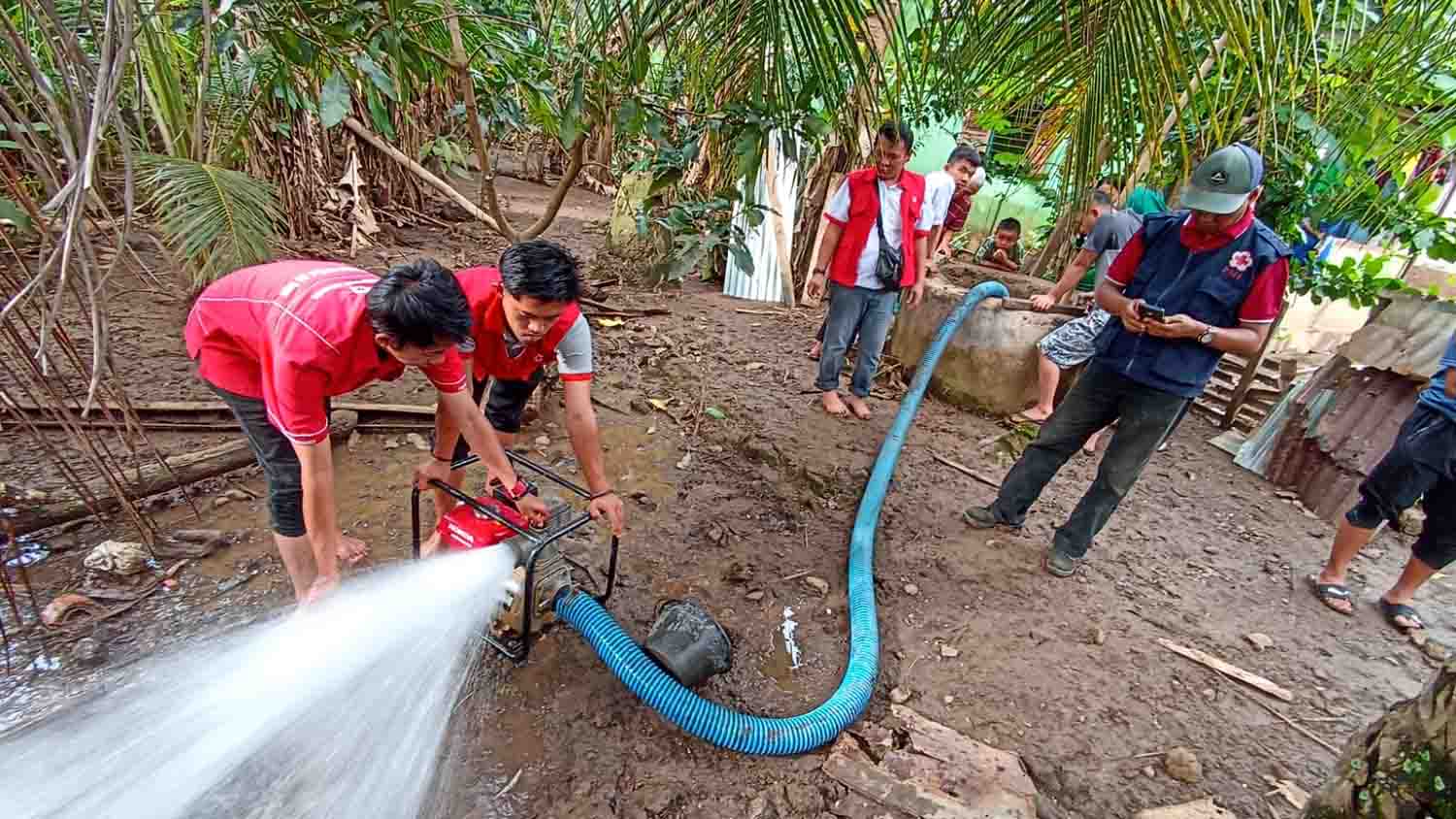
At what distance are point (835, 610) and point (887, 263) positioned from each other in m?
2.28

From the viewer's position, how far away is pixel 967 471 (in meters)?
4.34

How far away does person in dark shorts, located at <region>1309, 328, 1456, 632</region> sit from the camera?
9.32 feet

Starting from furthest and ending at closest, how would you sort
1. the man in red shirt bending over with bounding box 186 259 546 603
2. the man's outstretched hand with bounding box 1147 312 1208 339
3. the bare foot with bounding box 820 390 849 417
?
the bare foot with bounding box 820 390 849 417, the man's outstretched hand with bounding box 1147 312 1208 339, the man in red shirt bending over with bounding box 186 259 546 603

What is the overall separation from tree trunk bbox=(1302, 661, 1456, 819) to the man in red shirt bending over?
205 centimetres

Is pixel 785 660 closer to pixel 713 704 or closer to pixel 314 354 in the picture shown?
pixel 713 704

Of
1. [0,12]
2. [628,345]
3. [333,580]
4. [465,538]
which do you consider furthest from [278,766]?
[628,345]

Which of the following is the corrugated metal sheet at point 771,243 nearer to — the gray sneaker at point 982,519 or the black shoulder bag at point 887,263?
the black shoulder bag at point 887,263

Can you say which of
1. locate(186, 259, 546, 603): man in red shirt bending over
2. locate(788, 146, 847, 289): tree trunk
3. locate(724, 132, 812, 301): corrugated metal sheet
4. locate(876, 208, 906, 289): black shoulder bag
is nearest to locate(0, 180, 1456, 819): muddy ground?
locate(186, 259, 546, 603): man in red shirt bending over

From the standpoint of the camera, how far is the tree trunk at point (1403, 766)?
1.20 metres

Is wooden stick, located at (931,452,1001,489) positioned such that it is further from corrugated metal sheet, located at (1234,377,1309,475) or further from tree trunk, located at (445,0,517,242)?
tree trunk, located at (445,0,517,242)

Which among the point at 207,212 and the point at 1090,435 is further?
the point at 207,212

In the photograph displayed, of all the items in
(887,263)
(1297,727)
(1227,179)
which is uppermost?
(1227,179)

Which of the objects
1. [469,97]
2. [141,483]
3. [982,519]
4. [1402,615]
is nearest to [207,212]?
[141,483]

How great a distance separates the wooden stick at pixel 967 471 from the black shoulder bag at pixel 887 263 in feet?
3.97
